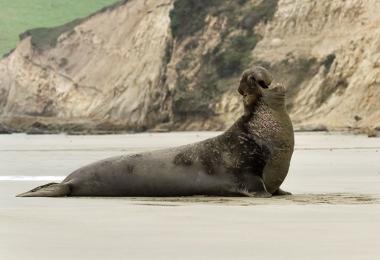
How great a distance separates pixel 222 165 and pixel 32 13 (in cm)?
12980

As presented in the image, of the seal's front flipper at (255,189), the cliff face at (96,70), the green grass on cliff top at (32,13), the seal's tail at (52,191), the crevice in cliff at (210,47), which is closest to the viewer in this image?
the seal's front flipper at (255,189)

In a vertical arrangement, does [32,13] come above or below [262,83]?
above

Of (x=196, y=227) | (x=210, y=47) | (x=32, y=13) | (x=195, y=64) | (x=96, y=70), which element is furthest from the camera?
(x=32, y=13)

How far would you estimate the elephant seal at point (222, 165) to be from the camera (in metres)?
11.8

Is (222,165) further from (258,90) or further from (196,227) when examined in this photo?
(196,227)

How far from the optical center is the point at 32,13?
139 m

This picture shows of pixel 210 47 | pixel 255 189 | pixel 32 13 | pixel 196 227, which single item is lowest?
pixel 196 227

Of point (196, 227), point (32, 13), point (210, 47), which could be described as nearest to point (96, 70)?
point (210, 47)

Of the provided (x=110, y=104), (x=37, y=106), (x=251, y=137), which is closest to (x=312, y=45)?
(x=110, y=104)

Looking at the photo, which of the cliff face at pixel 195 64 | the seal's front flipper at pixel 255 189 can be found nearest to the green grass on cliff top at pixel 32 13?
the cliff face at pixel 195 64

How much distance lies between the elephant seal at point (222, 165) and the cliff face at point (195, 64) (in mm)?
38037

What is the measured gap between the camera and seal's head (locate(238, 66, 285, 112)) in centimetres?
1226

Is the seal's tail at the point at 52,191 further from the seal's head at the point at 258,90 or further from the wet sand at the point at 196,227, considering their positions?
the seal's head at the point at 258,90

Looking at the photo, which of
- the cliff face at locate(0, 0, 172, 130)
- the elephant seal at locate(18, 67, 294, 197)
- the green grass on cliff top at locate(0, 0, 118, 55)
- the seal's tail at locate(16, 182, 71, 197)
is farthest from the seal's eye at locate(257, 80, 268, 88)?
the green grass on cliff top at locate(0, 0, 118, 55)
